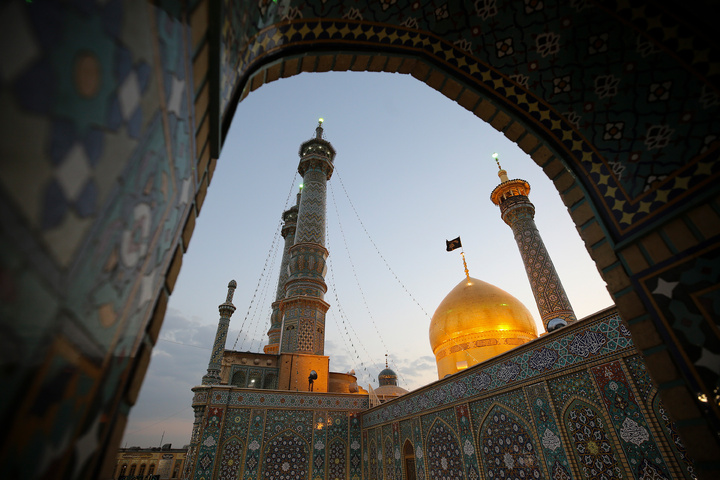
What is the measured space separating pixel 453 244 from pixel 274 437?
868cm

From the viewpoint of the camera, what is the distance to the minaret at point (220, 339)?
10333 mm

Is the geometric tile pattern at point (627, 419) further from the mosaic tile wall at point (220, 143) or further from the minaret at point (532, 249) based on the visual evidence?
the minaret at point (532, 249)

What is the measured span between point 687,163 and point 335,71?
2.29 metres

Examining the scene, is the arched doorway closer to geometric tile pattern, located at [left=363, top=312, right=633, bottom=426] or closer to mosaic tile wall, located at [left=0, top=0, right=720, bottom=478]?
geometric tile pattern, located at [left=363, top=312, right=633, bottom=426]

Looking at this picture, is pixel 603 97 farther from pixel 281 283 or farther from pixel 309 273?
pixel 281 283

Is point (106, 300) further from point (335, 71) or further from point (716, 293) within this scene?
point (716, 293)

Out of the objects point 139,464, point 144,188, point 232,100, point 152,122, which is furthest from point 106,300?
point 139,464

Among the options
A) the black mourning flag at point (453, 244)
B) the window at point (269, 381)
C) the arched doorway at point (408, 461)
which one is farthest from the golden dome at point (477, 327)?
the window at point (269, 381)

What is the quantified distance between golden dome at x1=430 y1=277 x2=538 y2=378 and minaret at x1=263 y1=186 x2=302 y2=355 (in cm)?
808

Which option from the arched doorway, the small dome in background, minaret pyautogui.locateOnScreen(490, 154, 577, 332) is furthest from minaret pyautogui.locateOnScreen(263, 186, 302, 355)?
the arched doorway

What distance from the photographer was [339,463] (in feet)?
29.5

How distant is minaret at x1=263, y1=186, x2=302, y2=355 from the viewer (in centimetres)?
1783

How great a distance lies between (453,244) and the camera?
13156mm

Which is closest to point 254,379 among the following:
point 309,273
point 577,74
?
point 309,273
